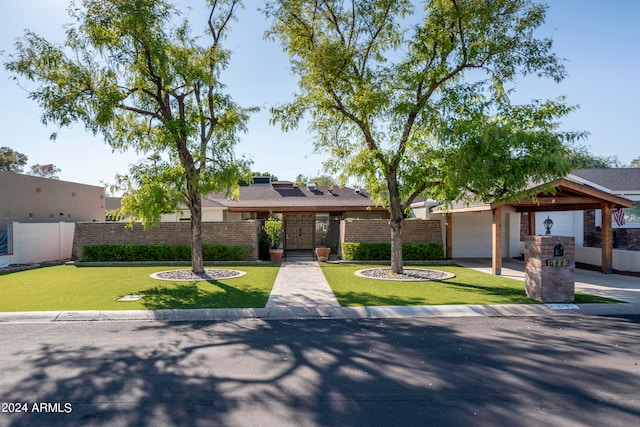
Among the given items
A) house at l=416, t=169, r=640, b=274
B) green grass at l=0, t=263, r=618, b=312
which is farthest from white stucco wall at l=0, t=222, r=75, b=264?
house at l=416, t=169, r=640, b=274

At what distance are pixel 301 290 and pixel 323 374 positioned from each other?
17.8ft

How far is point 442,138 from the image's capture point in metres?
10.4

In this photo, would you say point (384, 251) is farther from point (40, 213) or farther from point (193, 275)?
point (40, 213)

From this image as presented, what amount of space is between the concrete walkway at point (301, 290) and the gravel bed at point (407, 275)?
161cm

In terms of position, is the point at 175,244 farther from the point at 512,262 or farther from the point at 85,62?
the point at 512,262

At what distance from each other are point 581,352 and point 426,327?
237 cm

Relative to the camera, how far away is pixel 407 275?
12.8 meters

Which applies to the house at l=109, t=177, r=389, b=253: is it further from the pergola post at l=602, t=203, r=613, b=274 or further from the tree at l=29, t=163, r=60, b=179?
the tree at l=29, t=163, r=60, b=179

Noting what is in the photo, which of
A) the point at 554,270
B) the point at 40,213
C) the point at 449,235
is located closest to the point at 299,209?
the point at 449,235

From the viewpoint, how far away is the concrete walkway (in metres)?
8.90

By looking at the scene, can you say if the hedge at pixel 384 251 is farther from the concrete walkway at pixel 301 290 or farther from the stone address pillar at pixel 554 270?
the stone address pillar at pixel 554 270

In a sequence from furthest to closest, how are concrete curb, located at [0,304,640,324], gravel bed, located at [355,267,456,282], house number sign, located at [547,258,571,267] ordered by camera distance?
gravel bed, located at [355,267,456,282] < house number sign, located at [547,258,571,267] < concrete curb, located at [0,304,640,324]

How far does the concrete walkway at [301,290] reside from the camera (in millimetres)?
8898

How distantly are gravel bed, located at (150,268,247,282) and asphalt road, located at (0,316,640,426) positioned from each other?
16.3 ft
